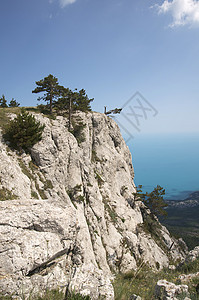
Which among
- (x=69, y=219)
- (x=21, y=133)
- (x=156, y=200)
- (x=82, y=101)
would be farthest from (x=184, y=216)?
(x=21, y=133)

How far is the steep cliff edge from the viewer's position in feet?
22.7

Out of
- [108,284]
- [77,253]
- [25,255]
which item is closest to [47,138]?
[77,253]

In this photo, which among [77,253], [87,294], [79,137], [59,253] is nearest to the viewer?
[87,294]

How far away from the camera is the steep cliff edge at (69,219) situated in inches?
272

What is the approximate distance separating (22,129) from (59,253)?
1294cm

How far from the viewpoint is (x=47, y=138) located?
834 inches

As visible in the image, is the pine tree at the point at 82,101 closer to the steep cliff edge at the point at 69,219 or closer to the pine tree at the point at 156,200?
the steep cliff edge at the point at 69,219

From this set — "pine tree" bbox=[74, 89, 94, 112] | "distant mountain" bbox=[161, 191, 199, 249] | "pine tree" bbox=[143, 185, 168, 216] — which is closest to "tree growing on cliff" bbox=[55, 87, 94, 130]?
"pine tree" bbox=[74, 89, 94, 112]

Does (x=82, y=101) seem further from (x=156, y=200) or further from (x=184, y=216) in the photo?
(x=184, y=216)

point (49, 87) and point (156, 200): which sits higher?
point (49, 87)

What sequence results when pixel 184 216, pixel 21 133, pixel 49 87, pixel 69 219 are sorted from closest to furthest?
1. pixel 69 219
2. pixel 21 133
3. pixel 49 87
4. pixel 184 216

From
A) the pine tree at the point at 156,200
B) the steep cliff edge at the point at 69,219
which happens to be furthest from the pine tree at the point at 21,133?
the pine tree at the point at 156,200

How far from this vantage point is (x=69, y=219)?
1005cm

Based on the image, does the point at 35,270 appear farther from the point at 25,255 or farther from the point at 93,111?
the point at 93,111
